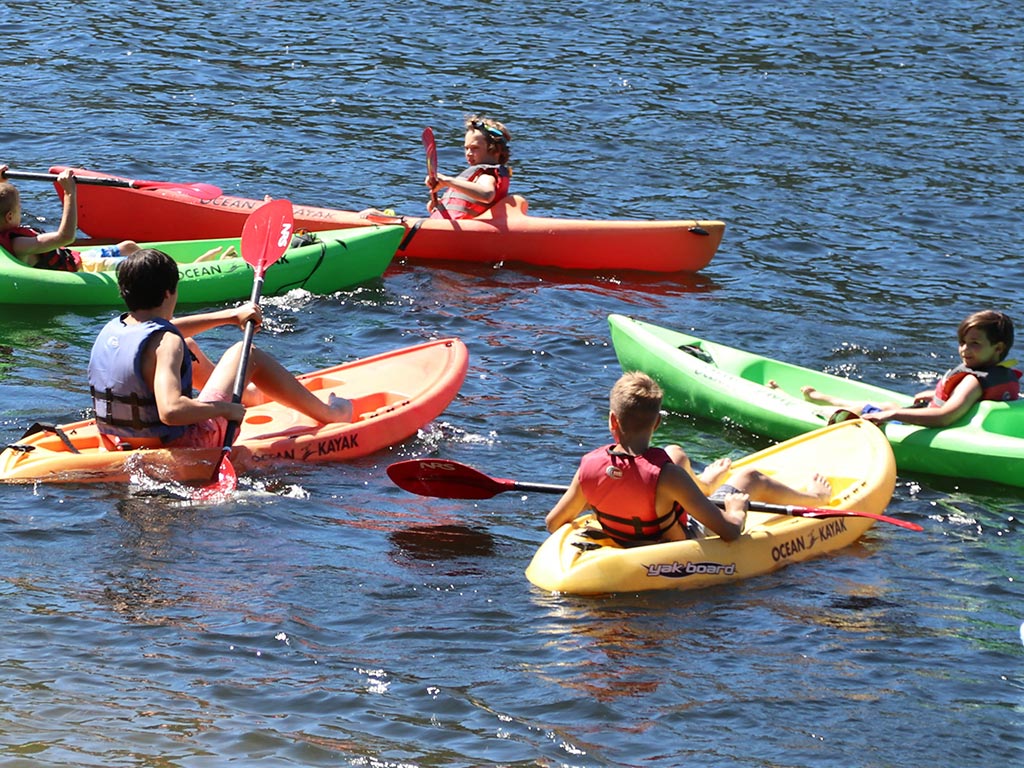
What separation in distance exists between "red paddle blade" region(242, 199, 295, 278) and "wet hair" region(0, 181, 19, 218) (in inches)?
73.6

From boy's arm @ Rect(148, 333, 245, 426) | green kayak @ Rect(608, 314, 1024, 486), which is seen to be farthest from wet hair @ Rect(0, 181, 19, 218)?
green kayak @ Rect(608, 314, 1024, 486)

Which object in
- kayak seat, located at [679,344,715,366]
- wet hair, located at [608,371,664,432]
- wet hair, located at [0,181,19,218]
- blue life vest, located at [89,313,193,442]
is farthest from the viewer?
wet hair, located at [0,181,19,218]

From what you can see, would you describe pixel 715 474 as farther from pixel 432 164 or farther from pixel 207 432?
pixel 432 164

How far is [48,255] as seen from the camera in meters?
8.99

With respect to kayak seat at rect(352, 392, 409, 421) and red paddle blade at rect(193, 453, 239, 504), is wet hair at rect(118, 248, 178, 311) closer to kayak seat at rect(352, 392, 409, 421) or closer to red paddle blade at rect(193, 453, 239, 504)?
red paddle blade at rect(193, 453, 239, 504)

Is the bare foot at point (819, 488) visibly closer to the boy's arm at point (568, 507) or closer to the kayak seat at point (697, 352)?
the boy's arm at point (568, 507)

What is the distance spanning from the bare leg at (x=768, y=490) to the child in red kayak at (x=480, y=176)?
4.79 meters

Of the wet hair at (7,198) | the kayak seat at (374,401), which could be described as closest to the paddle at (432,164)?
the wet hair at (7,198)

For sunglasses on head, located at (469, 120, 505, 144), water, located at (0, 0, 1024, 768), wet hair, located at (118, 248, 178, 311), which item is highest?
sunglasses on head, located at (469, 120, 505, 144)

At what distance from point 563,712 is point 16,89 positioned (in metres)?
10.9

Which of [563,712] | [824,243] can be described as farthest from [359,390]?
[824,243]

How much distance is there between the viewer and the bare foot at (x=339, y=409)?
6852 mm

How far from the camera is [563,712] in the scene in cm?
470

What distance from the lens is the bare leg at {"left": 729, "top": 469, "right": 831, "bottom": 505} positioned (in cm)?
600
